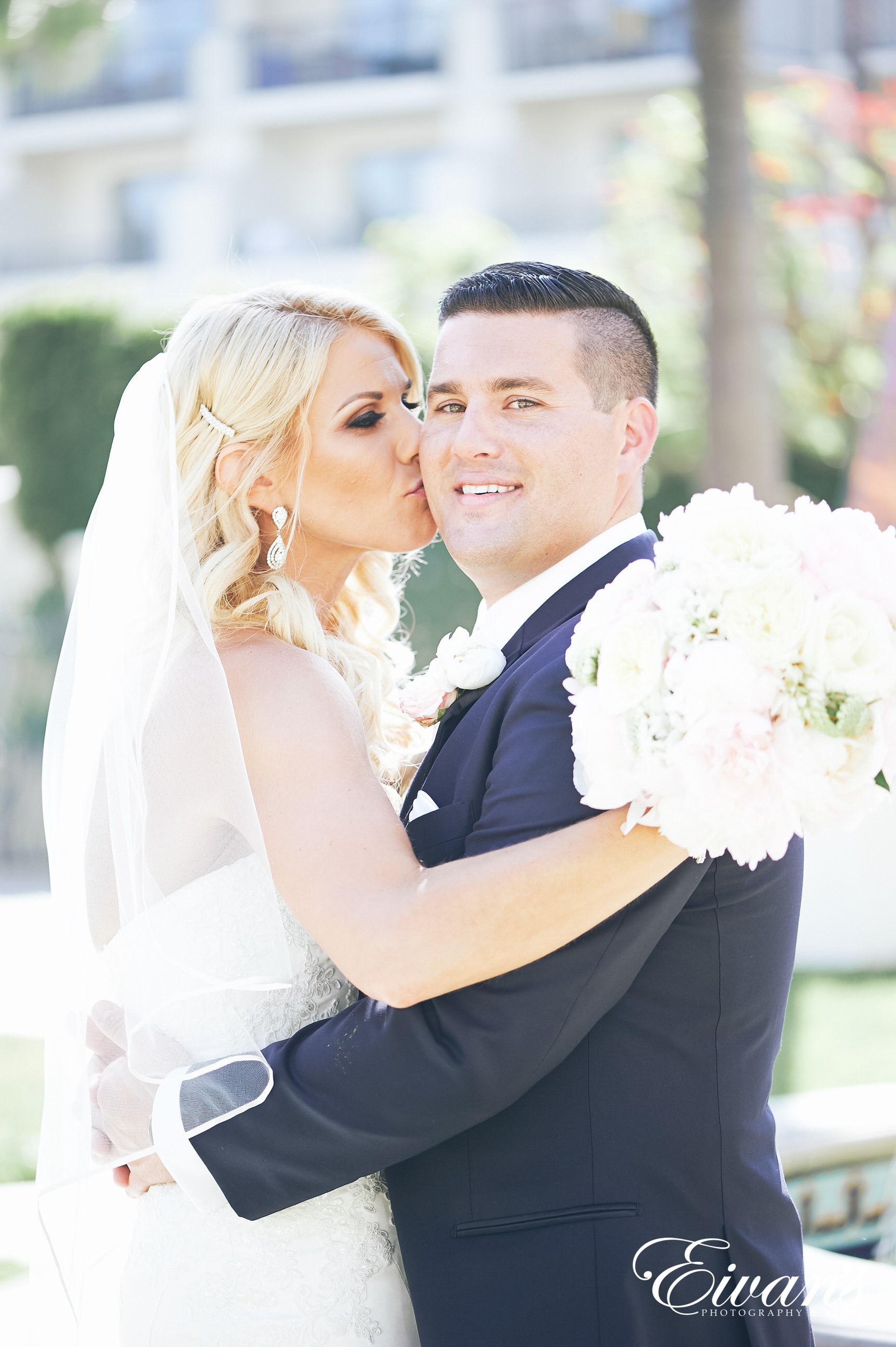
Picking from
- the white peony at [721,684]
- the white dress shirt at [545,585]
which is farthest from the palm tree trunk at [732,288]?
the white peony at [721,684]

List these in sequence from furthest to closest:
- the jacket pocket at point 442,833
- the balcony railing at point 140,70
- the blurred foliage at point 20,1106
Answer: the balcony railing at point 140,70 → the blurred foliage at point 20,1106 → the jacket pocket at point 442,833

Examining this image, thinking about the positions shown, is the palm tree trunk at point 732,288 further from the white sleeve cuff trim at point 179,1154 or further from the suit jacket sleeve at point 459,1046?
the white sleeve cuff trim at point 179,1154

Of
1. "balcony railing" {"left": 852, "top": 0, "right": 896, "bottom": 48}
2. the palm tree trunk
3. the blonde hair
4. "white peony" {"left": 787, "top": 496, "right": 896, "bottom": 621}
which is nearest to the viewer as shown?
"white peony" {"left": 787, "top": 496, "right": 896, "bottom": 621}

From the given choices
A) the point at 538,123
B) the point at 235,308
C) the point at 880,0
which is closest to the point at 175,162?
the point at 538,123

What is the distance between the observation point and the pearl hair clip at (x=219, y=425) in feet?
9.34

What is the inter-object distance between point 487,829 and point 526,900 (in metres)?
0.18

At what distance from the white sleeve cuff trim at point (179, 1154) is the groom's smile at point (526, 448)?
125 centimetres

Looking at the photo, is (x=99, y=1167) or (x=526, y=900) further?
(x=99, y=1167)

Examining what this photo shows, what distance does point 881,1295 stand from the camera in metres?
3.55

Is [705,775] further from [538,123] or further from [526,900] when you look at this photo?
[538,123]

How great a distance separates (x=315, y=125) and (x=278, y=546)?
28.4 metres

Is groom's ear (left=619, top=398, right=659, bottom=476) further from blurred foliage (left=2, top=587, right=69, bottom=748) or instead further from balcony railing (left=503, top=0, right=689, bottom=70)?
balcony railing (left=503, top=0, right=689, bottom=70)

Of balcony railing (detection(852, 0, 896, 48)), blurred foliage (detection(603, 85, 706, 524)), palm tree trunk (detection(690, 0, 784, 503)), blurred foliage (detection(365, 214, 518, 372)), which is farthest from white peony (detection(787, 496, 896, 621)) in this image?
balcony railing (detection(852, 0, 896, 48))

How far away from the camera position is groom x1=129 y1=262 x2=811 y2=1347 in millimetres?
2209
